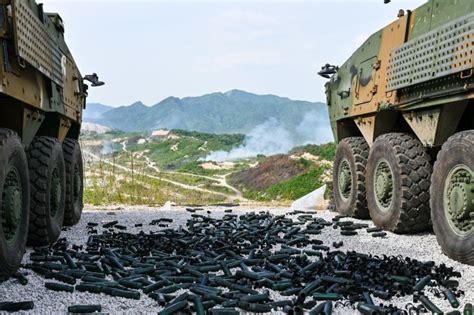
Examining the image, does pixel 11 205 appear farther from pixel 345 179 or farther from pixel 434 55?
pixel 345 179

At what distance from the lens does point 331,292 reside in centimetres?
548

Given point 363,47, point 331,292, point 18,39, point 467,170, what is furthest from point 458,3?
point 18,39

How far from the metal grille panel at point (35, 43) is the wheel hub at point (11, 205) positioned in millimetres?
1154

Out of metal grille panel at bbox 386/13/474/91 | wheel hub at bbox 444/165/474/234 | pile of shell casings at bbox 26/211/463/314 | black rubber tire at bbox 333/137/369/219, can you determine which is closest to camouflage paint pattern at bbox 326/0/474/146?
metal grille panel at bbox 386/13/474/91

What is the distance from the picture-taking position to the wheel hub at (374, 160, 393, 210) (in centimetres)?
915

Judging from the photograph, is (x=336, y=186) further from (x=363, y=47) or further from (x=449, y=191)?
(x=449, y=191)

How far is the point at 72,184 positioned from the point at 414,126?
4.99 metres

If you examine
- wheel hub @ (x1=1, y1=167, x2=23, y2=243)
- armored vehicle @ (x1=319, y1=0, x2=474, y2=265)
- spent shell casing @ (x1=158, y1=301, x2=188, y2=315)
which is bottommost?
spent shell casing @ (x1=158, y1=301, x2=188, y2=315)

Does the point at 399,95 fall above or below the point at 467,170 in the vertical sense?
above

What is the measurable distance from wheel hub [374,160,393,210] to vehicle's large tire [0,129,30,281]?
16.5ft

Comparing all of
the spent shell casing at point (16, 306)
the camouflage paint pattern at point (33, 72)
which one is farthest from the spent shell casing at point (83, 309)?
the camouflage paint pattern at point (33, 72)

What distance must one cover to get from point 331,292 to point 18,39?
11.6ft

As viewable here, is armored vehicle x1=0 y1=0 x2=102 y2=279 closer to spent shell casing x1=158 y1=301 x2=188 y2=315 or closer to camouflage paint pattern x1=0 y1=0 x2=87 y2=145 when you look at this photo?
camouflage paint pattern x1=0 y1=0 x2=87 y2=145

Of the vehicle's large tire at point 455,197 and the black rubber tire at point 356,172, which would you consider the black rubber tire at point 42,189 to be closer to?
the vehicle's large tire at point 455,197
